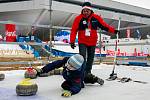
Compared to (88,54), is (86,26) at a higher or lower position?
higher

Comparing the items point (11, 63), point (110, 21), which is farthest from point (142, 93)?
point (110, 21)

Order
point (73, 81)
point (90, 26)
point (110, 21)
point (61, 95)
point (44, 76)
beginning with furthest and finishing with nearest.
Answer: point (110, 21) < point (44, 76) < point (90, 26) < point (73, 81) < point (61, 95)

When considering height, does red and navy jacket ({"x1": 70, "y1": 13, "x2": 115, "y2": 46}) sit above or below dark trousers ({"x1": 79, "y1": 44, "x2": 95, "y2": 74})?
above

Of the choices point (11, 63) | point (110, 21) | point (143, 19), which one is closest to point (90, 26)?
point (11, 63)

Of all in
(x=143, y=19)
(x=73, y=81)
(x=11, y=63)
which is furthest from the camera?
(x=143, y=19)

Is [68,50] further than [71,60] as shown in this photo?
Yes

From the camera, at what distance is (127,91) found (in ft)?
10.1

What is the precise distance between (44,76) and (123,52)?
6.91 metres

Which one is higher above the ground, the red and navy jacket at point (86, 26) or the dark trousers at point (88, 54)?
the red and navy jacket at point (86, 26)

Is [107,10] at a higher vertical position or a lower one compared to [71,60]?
higher

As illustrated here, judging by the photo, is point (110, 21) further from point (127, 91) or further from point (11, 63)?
point (127, 91)

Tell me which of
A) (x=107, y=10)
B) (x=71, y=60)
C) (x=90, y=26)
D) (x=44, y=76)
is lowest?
(x=44, y=76)

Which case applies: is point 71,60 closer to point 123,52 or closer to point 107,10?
point 123,52

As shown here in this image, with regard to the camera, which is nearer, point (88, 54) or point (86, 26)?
point (86, 26)
